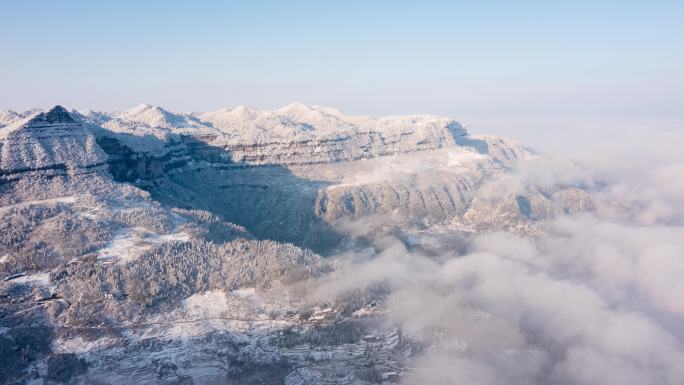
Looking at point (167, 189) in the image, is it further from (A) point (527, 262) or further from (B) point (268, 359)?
(A) point (527, 262)

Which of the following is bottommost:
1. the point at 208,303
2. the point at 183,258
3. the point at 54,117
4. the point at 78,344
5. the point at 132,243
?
the point at 78,344

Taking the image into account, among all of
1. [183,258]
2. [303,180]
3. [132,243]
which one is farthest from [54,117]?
[303,180]

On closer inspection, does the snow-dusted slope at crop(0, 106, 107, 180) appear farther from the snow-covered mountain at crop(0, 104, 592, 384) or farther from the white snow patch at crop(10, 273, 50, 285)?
the white snow patch at crop(10, 273, 50, 285)

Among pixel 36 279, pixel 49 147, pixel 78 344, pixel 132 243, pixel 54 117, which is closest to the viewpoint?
pixel 78 344

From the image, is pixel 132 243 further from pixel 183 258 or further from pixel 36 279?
pixel 36 279

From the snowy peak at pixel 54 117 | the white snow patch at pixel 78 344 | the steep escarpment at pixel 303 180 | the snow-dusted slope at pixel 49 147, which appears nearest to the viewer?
the white snow patch at pixel 78 344

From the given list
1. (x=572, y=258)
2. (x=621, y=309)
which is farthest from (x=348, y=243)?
(x=621, y=309)

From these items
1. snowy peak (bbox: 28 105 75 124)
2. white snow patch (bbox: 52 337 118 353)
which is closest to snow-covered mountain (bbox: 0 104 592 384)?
white snow patch (bbox: 52 337 118 353)

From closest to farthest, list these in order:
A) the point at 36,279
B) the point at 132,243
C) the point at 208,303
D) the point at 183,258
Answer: the point at 36,279 < the point at 208,303 < the point at 183,258 < the point at 132,243

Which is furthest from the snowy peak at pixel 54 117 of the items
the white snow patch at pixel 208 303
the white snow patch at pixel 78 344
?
the white snow patch at pixel 208 303

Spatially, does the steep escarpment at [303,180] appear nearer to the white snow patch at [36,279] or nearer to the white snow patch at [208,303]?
the white snow patch at [36,279]
